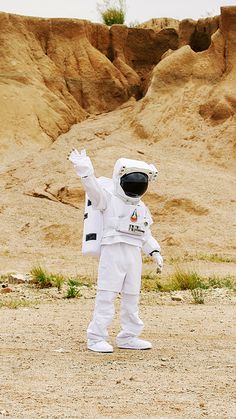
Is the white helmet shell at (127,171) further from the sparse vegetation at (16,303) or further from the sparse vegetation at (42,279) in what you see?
the sparse vegetation at (42,279)

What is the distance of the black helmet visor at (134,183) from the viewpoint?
8.98m

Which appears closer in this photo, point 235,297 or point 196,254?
point 235,297

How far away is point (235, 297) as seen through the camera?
12953 millimetres

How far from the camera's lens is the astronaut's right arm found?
28.6 ft

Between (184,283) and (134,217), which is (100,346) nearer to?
(134,217)

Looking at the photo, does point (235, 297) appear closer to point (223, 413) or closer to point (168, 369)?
point (168, 369)

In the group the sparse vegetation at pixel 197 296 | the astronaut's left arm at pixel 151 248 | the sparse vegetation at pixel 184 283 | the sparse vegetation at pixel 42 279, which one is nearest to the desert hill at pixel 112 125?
the sparse vegetation at pixel 42 279

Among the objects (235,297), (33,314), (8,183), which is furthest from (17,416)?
(8,183)

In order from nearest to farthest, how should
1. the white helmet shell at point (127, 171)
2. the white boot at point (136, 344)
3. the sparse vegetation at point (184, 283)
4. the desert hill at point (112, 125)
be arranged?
the white boot at point (136, 344) < the white helmet shell at point (127, 171) < the sparse vegetation at point (184, 283) < the desert hill at point (112, 125)

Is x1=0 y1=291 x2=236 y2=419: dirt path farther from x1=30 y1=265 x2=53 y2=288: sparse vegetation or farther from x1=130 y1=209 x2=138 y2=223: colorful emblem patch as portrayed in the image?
x1=30 y1=265 x2=53 y2=288: sparse vegetation

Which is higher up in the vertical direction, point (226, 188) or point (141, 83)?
point (141, 83)

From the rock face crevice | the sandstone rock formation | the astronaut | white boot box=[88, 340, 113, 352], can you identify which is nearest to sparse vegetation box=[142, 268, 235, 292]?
the astronaut

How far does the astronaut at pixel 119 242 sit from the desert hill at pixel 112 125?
8.84m

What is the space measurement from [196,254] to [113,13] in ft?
54.0
